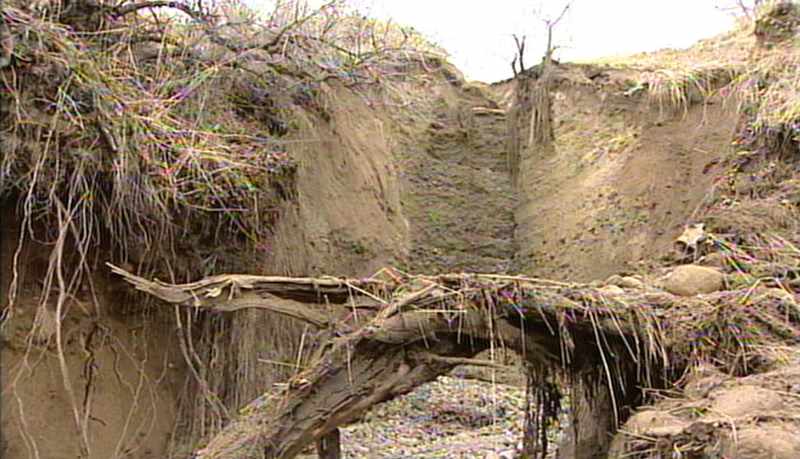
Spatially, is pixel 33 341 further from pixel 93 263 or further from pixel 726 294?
pixel 726 294

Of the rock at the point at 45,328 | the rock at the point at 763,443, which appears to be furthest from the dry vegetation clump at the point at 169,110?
the rock at the point at 763,443

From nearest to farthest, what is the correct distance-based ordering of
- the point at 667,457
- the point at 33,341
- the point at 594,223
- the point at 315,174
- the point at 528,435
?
the point at 667,457 < the point at 528,435 < the point at 33,341 < the point at 315,174 < the point at 594,223

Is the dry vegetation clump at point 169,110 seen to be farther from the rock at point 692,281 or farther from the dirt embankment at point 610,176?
the rock at point 692,281

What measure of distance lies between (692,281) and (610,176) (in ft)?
11.9

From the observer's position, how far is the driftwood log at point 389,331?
401 cm

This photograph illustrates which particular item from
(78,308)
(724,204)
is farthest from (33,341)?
(724,204)

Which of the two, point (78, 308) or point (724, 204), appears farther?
point (724, 204)

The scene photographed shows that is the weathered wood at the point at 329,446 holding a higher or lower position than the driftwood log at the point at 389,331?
lower

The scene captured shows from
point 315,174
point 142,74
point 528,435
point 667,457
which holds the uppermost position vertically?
point 142,74

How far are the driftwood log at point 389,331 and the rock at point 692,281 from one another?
26.2 inches

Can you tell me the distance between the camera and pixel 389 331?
4027 mm

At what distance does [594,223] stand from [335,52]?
303cm

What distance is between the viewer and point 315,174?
25.5 ft

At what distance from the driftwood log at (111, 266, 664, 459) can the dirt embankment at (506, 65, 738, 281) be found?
288 cm
